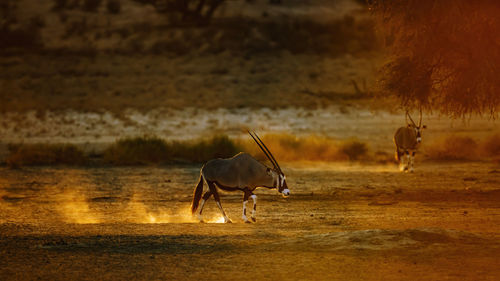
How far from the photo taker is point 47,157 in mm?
28062

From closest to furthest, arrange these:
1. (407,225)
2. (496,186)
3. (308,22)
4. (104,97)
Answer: (407,225) < (496,186) < (104,97) < (308,22)

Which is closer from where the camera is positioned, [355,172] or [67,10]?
[355,172]

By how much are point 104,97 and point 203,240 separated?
130 ft

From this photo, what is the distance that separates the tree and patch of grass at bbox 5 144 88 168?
45.4 ft

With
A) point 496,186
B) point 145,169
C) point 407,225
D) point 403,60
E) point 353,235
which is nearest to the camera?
point 353,235

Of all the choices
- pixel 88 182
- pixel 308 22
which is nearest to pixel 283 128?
pixel 88 182

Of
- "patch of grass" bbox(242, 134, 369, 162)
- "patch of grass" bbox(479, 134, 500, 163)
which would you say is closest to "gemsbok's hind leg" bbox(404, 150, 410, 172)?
"patch of grass" bbox(242, 134, 369, 162)

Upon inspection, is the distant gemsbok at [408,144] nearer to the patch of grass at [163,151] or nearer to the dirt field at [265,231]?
the dirt field at [265,231]

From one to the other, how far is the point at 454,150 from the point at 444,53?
1357 cm

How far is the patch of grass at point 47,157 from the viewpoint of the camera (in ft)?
89.5

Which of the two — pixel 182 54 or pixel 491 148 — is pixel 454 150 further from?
pixel 182 54

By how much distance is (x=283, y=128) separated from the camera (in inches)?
1601

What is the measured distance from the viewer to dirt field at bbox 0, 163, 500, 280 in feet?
33.3

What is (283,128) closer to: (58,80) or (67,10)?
(58,80)
